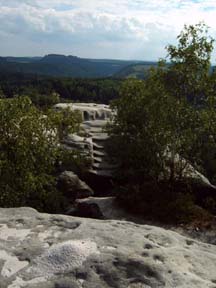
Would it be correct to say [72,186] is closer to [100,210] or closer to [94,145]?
[100,210]

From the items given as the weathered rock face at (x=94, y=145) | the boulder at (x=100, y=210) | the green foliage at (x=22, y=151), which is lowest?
the boulder at (x=100, y=210)

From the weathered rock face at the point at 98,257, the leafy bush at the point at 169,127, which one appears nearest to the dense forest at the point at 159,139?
the leafy bush at the point at 169,127

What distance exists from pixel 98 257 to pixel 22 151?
40.6 feet

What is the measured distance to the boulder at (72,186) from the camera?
28.3 meters

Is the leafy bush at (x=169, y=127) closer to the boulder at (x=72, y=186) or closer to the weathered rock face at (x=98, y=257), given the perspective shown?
the boulder at (x=72, y=186)

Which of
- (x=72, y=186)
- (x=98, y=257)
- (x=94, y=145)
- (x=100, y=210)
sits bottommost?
(x=100, y=210)

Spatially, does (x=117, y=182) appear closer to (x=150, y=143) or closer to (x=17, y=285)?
(x=150, y=143)

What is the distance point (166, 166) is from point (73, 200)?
20.9ft

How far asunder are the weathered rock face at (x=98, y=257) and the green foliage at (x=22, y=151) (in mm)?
10479

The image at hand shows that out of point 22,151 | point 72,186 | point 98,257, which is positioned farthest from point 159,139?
point 98,257

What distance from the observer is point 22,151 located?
1845cm

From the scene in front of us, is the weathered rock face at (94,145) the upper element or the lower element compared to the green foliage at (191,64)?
lower

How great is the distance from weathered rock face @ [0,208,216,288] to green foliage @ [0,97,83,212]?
34.4ft

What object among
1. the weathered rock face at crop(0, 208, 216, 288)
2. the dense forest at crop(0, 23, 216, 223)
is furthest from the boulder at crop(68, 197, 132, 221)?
the weathered rock face at crop(0, 208, 216, 288)
